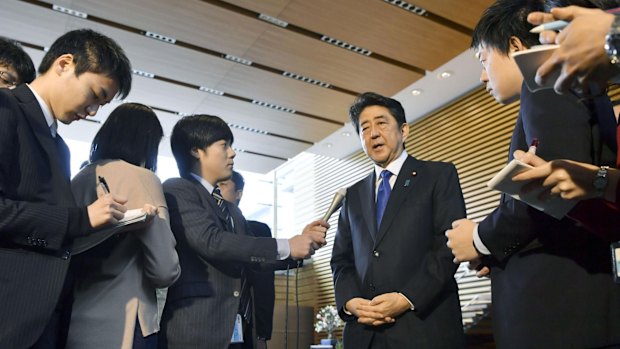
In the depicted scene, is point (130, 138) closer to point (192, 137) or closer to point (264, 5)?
point (192, 137)

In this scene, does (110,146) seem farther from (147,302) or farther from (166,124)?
(166,124)

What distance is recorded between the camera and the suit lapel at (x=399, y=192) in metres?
2.22

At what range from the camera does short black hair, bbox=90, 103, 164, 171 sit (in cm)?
200

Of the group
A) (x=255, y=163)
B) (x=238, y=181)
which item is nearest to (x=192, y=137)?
(x=238, y=181)

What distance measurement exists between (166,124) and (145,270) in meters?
7.14

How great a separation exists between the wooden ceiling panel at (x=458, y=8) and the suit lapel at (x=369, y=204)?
379 cm

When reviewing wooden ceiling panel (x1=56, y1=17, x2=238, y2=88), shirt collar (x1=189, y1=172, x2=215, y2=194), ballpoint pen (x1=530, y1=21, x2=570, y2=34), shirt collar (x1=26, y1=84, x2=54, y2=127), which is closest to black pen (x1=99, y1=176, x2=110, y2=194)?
shirt collar (x1=26, y1=84, x2=54, y2=127)

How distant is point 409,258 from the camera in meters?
2.16

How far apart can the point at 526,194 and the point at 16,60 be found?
2121 millimetres

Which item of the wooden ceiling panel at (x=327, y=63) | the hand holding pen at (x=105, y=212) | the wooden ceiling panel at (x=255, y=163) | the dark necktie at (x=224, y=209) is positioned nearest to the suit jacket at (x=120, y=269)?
the hand holding pen at (x=105, y=212)

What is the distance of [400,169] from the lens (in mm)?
2404

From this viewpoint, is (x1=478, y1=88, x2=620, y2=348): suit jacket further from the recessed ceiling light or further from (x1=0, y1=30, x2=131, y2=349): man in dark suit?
the recessed ceiling light

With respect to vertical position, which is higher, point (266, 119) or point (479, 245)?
point (266, 119)

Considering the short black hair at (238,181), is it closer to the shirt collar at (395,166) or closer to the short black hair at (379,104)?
the short black hair at (379,104)
